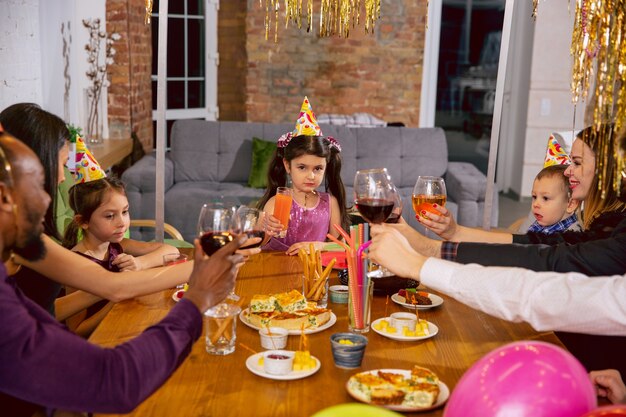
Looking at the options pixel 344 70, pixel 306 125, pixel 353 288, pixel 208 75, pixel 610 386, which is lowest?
pixel 610 386

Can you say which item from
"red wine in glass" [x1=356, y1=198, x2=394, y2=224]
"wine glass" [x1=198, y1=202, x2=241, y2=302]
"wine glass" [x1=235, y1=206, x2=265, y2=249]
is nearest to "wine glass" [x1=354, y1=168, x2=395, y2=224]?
"red wine in glass" [x1=356, y1=198, x2=394, y2=224]

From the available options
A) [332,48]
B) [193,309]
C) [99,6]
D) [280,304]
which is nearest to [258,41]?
[332,48]

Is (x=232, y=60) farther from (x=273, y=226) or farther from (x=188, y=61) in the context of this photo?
(x=273, y=226)

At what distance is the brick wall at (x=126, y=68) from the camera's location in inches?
224

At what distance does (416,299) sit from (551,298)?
1.91ft

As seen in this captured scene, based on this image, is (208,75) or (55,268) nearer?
(55,268)

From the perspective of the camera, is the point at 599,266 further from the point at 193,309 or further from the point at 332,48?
the point at 332,48

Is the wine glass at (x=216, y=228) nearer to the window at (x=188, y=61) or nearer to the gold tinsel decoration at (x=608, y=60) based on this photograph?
the gold tinsel decoration at (x=608, y=60)

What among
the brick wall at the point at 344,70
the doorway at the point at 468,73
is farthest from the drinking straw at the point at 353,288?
the doorway at the point at 468,73

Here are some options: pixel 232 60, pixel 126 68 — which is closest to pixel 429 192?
pixel 126 68

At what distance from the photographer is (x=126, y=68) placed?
5723 millimetres

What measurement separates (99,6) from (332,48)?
2.33 meters

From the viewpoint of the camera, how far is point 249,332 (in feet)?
5.49

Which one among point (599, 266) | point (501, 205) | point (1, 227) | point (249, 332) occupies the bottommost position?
point (501, 205)
